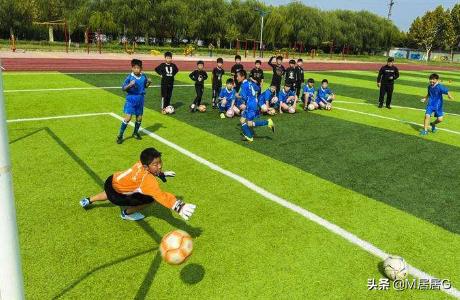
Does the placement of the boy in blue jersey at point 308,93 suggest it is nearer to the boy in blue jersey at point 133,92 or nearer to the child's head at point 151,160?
the boy in blue jersey at point 133,92

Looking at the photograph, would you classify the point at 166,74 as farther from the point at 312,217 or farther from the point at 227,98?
the point at 312,217

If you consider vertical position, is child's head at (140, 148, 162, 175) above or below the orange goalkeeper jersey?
above

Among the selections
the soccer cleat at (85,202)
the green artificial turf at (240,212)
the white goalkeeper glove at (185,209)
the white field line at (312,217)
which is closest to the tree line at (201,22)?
the green artificial turf at (240,212)

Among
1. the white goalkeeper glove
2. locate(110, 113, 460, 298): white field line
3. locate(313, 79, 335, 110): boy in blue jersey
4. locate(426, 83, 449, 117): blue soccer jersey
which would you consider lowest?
locate(110, 113, 460, 298): white field line

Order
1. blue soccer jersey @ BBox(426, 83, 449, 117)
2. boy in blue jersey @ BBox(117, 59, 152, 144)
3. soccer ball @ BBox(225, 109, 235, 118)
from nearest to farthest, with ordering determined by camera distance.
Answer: boy in blue jersey @ BBox(117, 59, 152, 144) → blue soccer jersey @ BBox(426, 83, 449, 117) → soccer ball @ BBox(225, 109, 235, 118)

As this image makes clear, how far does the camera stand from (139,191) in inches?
215

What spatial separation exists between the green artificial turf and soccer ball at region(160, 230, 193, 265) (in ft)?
1.21

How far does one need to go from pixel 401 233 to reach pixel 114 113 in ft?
33.8

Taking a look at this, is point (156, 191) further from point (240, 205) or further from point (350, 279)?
point (350, 279)

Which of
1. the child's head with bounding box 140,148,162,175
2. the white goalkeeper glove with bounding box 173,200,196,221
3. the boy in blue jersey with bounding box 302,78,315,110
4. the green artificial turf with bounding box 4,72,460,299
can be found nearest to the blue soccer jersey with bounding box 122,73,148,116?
the green artificial turf with bounding box 4,72,460,299

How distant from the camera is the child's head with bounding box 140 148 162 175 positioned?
503cm

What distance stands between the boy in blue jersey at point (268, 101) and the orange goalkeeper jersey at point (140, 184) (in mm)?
9211

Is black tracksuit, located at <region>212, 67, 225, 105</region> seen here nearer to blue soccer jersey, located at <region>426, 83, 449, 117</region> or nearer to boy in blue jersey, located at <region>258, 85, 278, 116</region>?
boy in blue jersey, located at <region>258, 85, 278, 116</region>

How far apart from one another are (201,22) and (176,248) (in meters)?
67.7
